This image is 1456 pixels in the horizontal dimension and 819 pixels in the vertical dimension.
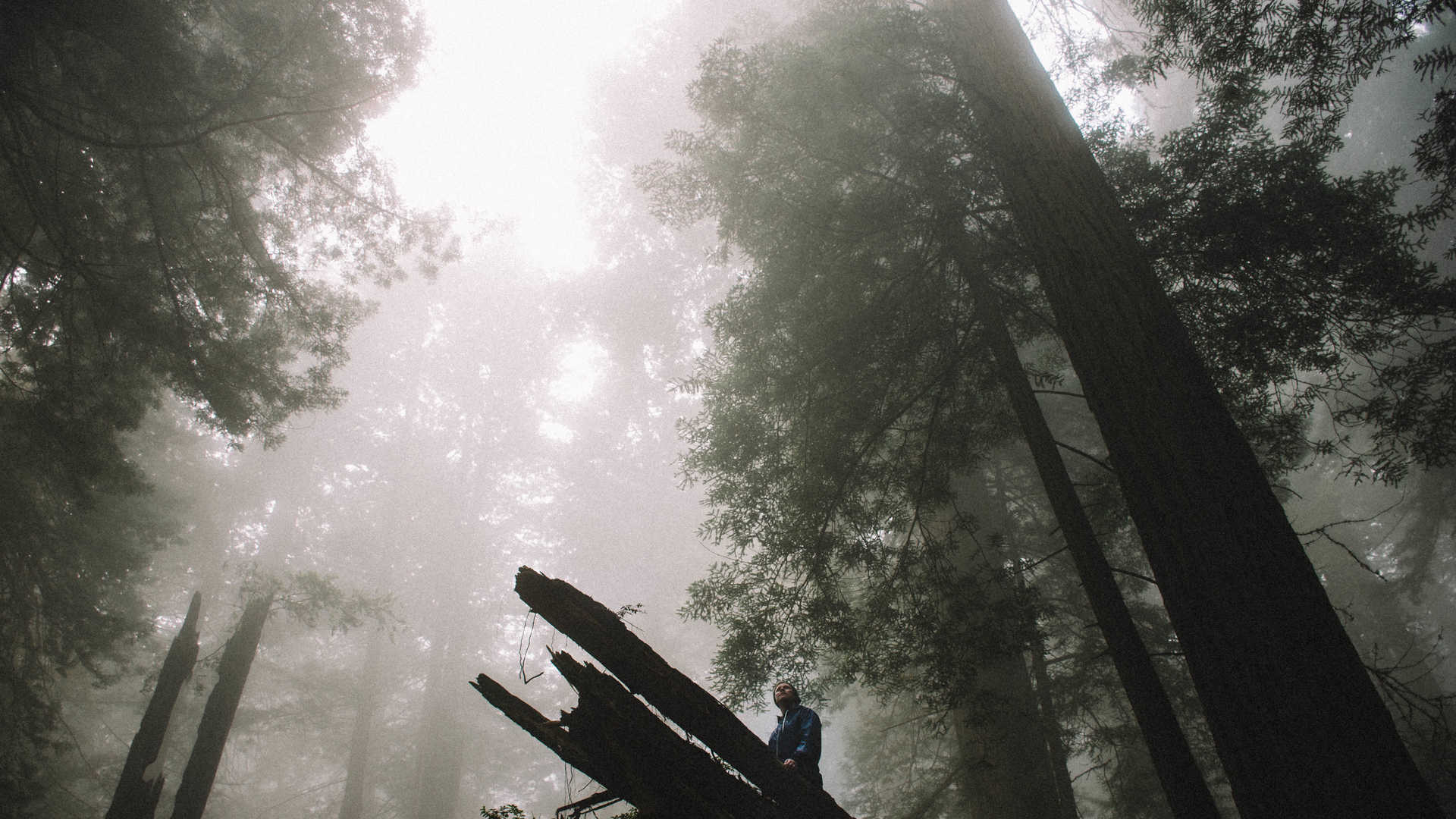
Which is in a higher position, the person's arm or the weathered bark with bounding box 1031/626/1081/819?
the weathered bark with bounding box 1031/626/1081/819

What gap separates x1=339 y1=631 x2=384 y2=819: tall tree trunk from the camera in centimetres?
1808

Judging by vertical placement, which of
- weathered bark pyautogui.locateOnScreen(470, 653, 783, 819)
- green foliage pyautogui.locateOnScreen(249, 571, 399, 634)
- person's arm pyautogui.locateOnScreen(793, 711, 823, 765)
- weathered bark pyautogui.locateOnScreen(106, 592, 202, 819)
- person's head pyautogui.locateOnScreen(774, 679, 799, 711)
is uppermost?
green foliage pyautogui.locateOnScreen(249, 571, 399, 634)

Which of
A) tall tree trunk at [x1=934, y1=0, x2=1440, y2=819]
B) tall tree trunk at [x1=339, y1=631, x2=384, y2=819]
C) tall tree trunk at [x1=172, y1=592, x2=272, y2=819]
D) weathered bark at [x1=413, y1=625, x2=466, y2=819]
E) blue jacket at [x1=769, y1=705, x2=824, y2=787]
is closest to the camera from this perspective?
tall tree trunk at [x1=934, y1=0, x2=1440, y2=819]

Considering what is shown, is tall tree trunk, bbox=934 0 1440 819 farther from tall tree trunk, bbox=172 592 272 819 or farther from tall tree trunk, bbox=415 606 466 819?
tall tree trunk, bbox=415 606 466 819

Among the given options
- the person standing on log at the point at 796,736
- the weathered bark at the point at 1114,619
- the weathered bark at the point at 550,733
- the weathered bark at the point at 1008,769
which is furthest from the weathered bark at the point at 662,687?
the weathered bark at the point at 1008,769

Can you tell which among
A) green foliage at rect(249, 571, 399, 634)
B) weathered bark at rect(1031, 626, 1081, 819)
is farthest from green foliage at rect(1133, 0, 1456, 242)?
green foliage at rect(249, 571, 399, 634)

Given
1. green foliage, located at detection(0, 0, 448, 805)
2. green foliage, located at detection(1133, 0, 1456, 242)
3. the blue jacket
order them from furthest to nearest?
1. green foliage, located at detection(0, 0, 448, 805)
2. the blue jacket
3. green foliage, located at detection(1133, 0, 1456, 242)

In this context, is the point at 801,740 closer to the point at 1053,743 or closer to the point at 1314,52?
the point at 1053,743

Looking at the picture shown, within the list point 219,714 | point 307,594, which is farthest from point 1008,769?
point 219,714

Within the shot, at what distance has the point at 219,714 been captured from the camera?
9.59m

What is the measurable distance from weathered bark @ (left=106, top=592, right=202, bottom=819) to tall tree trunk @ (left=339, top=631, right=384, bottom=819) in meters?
11.7

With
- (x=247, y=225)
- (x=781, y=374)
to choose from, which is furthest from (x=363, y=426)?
(x=781, y=374)

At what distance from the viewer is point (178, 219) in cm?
672

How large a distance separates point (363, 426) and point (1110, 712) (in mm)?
27240
